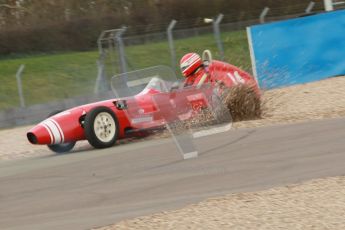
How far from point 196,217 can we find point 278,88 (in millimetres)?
12928

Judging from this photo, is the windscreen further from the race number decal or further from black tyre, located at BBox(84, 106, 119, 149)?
the race number decal

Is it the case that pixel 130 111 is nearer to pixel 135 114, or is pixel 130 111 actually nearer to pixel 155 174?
pixel 135 114

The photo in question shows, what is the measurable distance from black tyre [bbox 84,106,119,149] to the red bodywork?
0.20m

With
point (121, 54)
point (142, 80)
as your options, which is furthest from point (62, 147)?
point (121, 54)

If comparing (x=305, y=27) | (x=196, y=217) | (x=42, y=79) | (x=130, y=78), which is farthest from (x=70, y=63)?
(x=196, y=217)

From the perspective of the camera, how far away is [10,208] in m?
8.19

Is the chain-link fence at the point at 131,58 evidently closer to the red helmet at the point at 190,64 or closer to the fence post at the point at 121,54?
the fence post at the point at 121,54

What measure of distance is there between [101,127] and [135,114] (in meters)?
0.64

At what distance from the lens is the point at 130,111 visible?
13.4m

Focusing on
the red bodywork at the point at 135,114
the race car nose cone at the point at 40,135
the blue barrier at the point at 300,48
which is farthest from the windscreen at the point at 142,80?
the blue barrier at the point at 300,48

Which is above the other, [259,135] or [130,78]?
[130,78]

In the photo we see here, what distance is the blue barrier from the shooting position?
20562mm

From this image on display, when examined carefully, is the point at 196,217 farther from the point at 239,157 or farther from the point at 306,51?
the point at 306,51

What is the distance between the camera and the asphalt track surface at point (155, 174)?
7.57 meters
